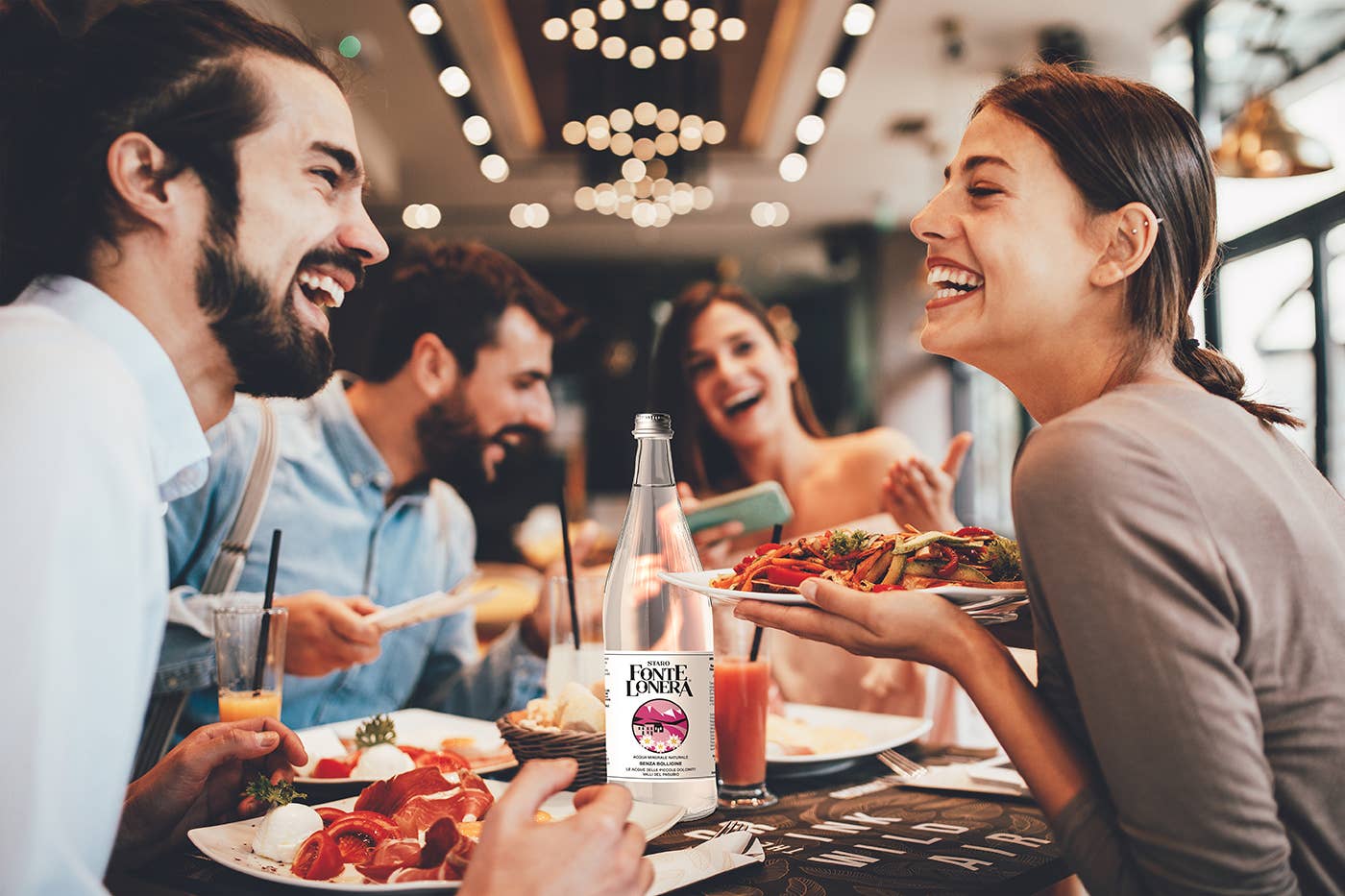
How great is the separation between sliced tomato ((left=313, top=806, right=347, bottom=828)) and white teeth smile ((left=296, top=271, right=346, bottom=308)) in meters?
0.61

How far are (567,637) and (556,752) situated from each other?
34 centimetres

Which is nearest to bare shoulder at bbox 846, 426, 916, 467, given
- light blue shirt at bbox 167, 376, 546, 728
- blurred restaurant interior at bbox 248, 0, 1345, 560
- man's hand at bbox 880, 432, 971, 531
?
man's hand at bbox 880, 432, 971, 531

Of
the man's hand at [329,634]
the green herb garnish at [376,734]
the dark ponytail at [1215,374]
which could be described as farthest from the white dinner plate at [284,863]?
the dark ponytail at [1215,374]

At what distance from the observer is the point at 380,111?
643cm

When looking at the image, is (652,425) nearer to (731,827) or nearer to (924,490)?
(731,827)

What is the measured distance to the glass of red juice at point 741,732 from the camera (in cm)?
142

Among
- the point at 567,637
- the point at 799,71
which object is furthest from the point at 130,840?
the point at 799,71

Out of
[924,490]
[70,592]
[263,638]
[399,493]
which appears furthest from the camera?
[399,493]

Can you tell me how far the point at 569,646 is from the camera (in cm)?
169

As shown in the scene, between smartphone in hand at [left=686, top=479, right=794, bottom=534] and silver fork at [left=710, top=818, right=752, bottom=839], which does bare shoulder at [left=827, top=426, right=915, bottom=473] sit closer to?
smartphone in hand at [left=686, top=479, right=794, bottom=534]

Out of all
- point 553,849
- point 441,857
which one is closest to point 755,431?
point 441,857

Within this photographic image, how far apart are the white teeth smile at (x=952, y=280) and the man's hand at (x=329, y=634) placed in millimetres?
1146

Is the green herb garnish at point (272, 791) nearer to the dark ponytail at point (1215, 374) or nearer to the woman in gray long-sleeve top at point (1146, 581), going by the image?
the woman in gray long-sleeve top at point (1146, 581)

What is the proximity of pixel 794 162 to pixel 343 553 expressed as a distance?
512 centimetres
